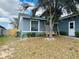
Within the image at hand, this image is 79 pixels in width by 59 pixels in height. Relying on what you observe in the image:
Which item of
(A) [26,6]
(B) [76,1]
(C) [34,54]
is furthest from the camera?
(A) [26,6]

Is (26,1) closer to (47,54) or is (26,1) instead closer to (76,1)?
(76,1)

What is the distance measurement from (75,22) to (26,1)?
780 cm

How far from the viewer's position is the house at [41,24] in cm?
2452

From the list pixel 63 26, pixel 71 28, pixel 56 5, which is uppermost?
pixel 56 5

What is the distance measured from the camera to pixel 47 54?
11.4 metres

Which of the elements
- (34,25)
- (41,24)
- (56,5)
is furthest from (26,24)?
(56,5)

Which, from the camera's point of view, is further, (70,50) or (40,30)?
(40,30)

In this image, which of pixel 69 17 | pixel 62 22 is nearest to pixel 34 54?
pixel 69 17

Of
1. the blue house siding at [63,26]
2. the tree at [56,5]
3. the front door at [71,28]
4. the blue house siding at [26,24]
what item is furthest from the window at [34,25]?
the front door at [71,28]

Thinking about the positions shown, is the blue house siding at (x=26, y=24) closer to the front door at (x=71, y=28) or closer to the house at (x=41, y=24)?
the house at (x=41, y=24)

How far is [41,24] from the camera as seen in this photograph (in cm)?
2683

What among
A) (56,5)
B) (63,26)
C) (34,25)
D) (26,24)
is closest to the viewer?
(56,5)

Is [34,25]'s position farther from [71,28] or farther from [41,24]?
[71,28]

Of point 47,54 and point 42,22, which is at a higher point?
point 42,22
